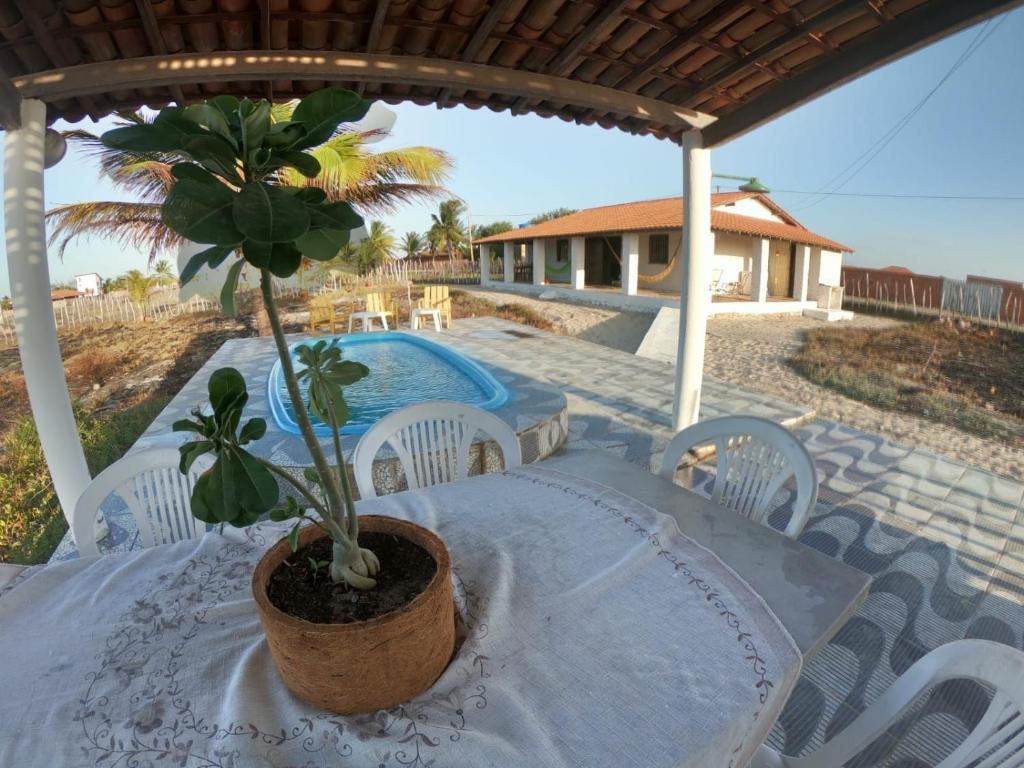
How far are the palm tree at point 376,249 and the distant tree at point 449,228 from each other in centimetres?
1331

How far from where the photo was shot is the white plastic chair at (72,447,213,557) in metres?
1.54

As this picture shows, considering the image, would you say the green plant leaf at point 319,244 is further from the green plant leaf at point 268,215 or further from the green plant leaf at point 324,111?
the green plant leaf at point 324,111

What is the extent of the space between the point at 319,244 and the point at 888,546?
3.09 m

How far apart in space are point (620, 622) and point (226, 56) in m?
2.60

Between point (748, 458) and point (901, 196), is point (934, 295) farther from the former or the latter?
point (901, 196)

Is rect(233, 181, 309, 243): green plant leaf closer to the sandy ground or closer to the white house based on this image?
the sandy ground

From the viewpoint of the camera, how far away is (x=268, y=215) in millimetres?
635

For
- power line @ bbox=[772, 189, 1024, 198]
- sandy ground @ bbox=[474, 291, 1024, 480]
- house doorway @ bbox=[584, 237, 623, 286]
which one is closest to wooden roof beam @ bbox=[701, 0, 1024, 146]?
sandy ground @ bbox=[474, 291, 1024, 480]

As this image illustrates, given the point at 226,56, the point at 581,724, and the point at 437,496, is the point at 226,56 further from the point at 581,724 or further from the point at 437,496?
the point at 581,724

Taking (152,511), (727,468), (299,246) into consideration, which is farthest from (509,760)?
(152,511)

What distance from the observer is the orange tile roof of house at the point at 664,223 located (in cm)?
1476

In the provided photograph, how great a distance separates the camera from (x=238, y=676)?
88cm

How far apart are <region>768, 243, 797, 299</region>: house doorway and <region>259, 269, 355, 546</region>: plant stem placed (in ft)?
63.8

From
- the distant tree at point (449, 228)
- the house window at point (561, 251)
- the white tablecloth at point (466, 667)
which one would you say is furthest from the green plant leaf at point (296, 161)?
the distant tree at point (449, 228)
